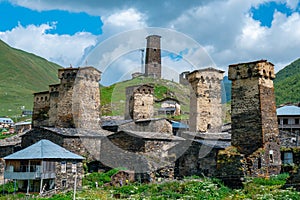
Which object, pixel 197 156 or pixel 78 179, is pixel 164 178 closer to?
pixel 197 156

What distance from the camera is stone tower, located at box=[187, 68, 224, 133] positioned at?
4738cm

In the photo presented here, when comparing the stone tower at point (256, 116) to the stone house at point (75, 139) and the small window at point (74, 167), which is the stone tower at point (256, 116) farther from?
the stone house at point (75, 139)

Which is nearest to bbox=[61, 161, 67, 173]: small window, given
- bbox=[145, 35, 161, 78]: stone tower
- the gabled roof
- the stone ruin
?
the gabled roof

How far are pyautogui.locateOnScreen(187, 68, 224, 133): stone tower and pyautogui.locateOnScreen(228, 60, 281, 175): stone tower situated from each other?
1911 cm

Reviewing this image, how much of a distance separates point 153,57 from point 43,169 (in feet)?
201

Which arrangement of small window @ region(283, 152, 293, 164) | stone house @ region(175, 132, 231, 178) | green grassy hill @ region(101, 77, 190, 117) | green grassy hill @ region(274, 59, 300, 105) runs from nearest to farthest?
small window @ region(283, 152, 293, 164), stone house @ region(175, 132, 231, 178), green grassy hill @ region(101, 77, 190, 117), green grassy hill @ region(274, 59, 300, 105)

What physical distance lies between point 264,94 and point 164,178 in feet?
36.5

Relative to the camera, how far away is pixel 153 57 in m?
88.8

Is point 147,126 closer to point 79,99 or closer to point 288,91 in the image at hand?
point 79,99

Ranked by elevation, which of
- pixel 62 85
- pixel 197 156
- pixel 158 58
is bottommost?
pixel 197 156

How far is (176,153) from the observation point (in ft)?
118

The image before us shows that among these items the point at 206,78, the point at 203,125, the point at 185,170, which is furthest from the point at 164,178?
the point at 206,78

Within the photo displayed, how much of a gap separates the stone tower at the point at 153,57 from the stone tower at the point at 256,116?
57484 millimetres

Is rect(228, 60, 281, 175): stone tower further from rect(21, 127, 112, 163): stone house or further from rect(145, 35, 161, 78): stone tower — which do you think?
rect(145, 35, 161, 78): stone tower
